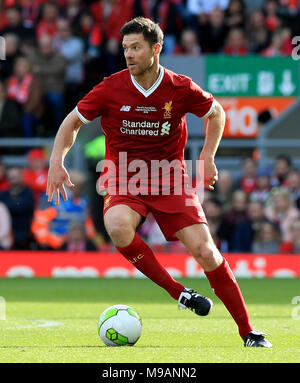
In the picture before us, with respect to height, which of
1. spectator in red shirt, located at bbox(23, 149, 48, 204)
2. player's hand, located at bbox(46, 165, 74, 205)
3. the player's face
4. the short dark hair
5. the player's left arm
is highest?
the short dark hair

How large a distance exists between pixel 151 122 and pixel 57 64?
8947 millimetres

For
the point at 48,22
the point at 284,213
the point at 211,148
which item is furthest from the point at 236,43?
the point at 211,148

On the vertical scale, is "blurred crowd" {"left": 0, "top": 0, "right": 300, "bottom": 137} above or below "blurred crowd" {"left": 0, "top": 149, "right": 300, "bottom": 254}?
above

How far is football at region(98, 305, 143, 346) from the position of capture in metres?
6.80

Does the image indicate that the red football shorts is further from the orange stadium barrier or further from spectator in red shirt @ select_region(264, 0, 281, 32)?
spectator in red shirt @ select_region(264, 0, 281, 32)

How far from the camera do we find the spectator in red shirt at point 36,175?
48.7 feet

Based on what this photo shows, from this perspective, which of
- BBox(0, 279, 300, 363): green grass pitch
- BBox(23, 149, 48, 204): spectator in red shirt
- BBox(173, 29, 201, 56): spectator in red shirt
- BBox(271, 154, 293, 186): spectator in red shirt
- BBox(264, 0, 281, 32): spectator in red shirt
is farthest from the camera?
BBox(264, 0, 281, 32): spectator in red shirt

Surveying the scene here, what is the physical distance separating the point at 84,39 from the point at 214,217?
4.63m

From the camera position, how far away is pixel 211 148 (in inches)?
289

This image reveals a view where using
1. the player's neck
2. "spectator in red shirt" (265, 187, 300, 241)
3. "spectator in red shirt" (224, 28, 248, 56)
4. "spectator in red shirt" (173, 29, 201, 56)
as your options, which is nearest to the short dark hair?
the player's neck

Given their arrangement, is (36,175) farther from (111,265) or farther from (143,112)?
(143,112)

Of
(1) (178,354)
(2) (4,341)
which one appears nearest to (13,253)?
(2) (4,341)

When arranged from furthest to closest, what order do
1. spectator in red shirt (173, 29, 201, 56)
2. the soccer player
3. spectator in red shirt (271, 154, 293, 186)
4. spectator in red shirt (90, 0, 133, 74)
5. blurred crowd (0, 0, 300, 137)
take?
spectator in red shirt (173, 29, 201, 56)
spectator in red shirt (90, 0, 133, 74)
blurred crowd (0, 0, 300, 137)
spectator in red shirt (271, 154, 293, 186)
the soccer player

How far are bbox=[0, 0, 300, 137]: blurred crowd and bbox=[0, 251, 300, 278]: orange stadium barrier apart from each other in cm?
264
